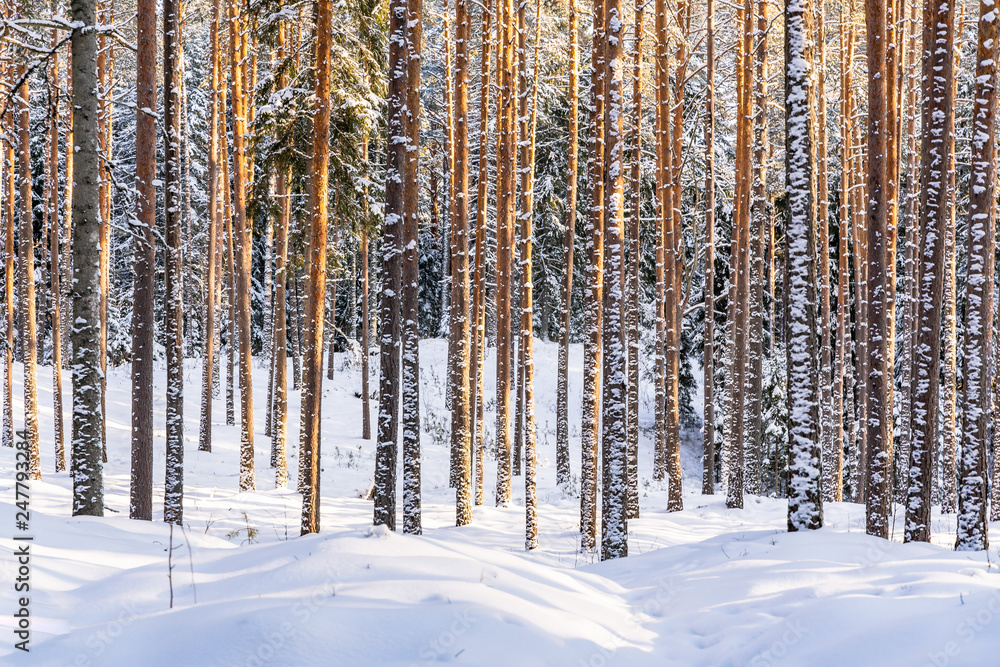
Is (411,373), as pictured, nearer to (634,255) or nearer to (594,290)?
(594,290)

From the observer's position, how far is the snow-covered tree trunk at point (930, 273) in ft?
31.1

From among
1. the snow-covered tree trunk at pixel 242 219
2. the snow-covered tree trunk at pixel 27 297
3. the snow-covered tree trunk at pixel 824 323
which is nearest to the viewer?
the snow-covered tree trunk at pixel 27 297

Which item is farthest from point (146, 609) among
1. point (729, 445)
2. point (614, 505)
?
point (729, 445)

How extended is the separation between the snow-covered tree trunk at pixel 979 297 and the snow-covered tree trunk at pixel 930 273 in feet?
1.20

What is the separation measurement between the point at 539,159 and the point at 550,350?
548 inches

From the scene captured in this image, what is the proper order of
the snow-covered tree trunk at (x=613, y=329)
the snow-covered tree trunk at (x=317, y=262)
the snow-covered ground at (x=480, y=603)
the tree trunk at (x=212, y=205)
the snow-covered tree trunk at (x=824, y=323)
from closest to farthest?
1. the snow-covered ground at (x=480, y=603)
2. the snow-covered tree trunk at (x=613, y=329)
3. the snow-covered tree trunk at (x=317, y=262)
4. the snow-covered tree trunk at (x=824, y=323)
5. the tree trunk at (x=212, y=205)

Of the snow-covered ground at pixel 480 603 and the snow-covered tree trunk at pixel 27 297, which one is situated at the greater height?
the snow-covered tree trunk at pixel 27 297

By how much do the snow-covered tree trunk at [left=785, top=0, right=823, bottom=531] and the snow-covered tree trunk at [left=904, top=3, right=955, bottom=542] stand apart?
6.48 ft

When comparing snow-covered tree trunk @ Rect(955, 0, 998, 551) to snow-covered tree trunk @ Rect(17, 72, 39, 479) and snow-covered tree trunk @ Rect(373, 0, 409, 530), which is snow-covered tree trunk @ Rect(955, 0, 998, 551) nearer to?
snow-covered tree trunk @ Rect(373, 0, 409, 530)

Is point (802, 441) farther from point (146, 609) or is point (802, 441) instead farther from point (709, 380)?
point (709, 380)

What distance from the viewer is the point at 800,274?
28.4 ft

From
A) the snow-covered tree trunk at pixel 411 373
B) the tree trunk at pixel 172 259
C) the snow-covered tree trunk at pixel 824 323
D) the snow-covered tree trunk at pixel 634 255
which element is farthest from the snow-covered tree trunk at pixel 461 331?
the snow-covered tree trunk at pixel 824 323

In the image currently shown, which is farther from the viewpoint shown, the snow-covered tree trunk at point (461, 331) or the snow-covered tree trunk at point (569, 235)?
the snow-covered tree trunk at point (569, 235)

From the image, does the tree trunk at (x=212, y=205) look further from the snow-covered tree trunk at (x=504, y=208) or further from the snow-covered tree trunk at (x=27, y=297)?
the snow-covered tree trunk at (x=504, y=208)
